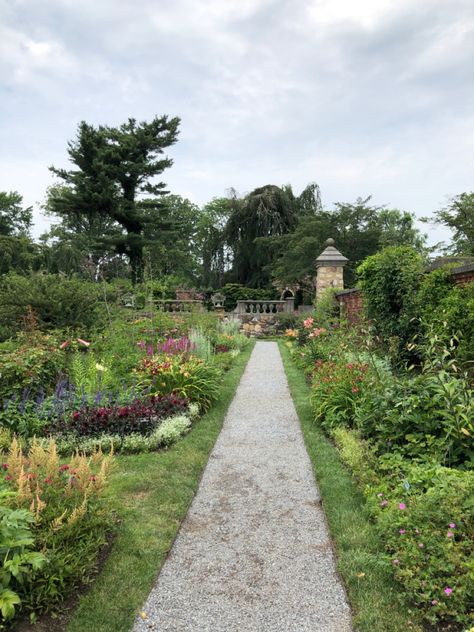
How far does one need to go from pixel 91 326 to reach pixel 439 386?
263 inches

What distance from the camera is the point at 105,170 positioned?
2214 cm

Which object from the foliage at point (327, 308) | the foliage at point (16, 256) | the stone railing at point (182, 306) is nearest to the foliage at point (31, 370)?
the stone railing at point (182, 306)

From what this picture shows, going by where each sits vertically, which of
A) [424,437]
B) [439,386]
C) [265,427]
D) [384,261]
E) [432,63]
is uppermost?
[432,63]

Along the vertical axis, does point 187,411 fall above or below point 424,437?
below

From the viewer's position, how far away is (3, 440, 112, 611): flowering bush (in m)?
1.98

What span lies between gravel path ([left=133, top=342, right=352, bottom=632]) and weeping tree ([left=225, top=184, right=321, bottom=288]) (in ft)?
69.2

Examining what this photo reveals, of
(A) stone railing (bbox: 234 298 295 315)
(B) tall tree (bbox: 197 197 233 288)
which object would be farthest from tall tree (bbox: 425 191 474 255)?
(B) tall tree (bbox: 197 197 233 288)

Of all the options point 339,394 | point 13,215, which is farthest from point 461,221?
point 13,215

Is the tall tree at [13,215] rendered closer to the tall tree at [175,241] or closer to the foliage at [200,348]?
the tall tree at [175,241]

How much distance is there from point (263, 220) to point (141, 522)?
23.5 m

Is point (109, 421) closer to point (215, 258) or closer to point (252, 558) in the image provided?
point (252, 558)

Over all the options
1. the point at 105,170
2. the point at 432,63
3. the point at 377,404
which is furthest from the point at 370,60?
the point at 105,170

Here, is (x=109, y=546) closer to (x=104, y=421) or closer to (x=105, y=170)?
(x=104, y=421)

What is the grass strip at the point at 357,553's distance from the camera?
6.32ft
